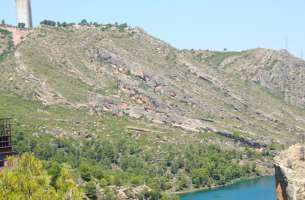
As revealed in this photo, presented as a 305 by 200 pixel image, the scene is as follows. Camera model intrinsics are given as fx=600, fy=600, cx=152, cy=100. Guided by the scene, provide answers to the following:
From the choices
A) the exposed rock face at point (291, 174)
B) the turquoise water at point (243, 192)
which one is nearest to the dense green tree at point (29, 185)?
the exposed rock face at point (291, 174)

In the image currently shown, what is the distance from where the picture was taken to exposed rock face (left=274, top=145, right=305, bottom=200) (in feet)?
52.3

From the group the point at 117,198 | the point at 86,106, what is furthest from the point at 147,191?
the point at 86,106

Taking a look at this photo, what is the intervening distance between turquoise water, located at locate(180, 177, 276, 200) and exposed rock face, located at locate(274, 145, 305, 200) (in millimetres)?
117061

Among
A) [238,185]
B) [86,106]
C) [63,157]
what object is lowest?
[238,185]

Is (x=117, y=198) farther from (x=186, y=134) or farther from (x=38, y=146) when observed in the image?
(x=186, y=134)

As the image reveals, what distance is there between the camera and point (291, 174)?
16.1 metres

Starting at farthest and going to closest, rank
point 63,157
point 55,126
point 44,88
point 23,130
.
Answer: point 44,88 → point 55,126 → point 23,130 → point 63,157

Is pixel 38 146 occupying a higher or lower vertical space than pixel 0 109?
lower

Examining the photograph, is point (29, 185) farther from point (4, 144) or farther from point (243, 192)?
point (243, 192)

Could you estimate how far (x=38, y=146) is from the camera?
14975 cm

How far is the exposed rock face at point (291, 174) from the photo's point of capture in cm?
1595

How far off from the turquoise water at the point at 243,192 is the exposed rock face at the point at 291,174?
117 m

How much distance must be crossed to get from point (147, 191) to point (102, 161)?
39994mm

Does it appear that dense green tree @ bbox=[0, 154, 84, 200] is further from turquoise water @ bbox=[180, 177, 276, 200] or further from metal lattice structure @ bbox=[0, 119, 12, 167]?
turquoise water @ bbox=[180, 177, 276, 200]
